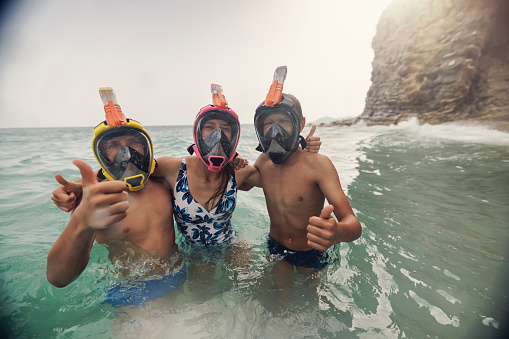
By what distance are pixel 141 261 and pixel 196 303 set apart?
62 cm

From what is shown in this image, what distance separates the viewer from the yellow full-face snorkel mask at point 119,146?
5.77 ft

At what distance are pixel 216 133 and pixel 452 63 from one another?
21.7 m

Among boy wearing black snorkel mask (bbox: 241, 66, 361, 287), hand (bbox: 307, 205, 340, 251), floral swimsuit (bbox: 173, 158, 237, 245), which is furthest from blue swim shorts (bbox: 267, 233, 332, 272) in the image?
hand (bbox: 307, 205, 340, 251)

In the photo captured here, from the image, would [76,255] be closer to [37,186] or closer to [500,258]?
[500,258]

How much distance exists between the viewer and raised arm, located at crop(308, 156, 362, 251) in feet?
4.27

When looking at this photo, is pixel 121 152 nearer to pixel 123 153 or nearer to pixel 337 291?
pixel 123 153

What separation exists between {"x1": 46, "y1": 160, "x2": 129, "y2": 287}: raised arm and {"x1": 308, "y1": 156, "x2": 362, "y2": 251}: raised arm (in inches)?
41.1

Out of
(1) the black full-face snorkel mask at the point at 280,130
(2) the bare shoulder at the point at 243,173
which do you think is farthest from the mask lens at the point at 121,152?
(1) the black full-face snorkel mask at the point at 280,130

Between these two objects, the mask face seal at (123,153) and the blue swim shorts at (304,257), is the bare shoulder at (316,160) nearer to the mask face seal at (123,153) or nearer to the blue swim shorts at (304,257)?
the blue swim shorts at (304,257)

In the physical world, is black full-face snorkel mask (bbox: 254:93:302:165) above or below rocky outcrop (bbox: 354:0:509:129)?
below

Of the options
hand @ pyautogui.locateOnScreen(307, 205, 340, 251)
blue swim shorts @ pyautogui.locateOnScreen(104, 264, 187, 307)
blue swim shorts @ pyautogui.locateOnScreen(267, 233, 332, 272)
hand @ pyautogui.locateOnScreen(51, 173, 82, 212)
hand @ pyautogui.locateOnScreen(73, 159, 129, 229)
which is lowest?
blue swim shorts @ pyautogui.locateOnScreen(267, 233, 332, 272)

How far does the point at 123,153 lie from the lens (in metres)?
1.76

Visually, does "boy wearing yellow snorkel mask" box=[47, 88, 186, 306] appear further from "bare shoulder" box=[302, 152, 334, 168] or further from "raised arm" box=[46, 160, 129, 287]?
"bare shoulder" box=[302, 152, 334, 168]

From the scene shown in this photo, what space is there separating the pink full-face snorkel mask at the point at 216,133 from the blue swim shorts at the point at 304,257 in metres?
1.18
